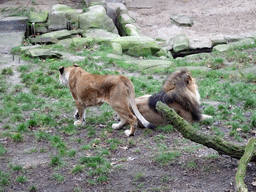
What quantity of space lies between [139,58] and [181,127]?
321 inches

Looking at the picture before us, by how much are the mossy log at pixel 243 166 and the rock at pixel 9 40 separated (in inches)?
421

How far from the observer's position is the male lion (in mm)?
7258

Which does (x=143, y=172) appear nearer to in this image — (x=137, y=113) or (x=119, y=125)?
(x=137, y=113)

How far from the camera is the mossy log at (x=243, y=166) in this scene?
4.27 meters

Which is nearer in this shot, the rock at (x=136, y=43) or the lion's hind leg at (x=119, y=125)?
the lion's hind leg at (x=119, y=125)

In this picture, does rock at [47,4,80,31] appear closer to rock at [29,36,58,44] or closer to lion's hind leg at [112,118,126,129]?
rock at [29,36,58,44]

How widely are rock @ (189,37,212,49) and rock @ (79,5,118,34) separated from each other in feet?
12.4

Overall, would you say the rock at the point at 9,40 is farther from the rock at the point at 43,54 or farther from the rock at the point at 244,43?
the rock at the point at 244,43

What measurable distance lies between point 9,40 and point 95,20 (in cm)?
394

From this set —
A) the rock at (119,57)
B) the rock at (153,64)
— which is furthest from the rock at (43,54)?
the rock at (153,64)

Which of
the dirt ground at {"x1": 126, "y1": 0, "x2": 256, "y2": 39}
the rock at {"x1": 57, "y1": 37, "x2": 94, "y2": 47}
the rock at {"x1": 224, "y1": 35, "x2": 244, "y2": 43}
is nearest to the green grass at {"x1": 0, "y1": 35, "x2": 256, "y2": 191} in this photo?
the rock at {"x1": 57, "y1": 37, "x2": 94, "y2": 47}

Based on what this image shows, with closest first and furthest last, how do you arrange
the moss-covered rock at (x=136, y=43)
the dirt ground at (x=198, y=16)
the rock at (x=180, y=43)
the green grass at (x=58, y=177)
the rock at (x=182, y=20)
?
the green grass at (x=58, y=177)
the moss-covered rock at (x=136, y=43)
the rock at (x=180, y=43)
the dirt ground at (x=198, y=16)
the rock at (x=182, y=20)

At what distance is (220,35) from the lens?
15969 mm

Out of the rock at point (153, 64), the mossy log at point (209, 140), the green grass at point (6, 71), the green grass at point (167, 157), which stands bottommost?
the green grass at point (6, 71)
